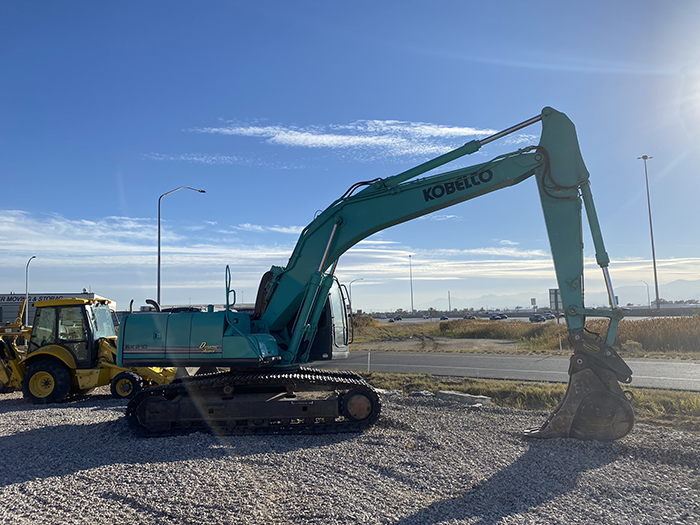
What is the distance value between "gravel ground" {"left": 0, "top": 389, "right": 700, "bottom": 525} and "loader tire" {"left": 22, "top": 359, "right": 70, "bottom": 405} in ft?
13.3

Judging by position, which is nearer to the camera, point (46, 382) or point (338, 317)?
point (338, 317)

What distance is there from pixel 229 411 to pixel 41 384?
7.08 meters

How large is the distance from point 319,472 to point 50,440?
4894 millimetres

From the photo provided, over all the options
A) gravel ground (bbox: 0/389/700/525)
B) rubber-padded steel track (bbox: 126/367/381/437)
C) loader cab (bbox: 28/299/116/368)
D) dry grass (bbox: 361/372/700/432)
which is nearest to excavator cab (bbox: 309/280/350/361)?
rubber-padded steel track (bbox: 126/367/381/437)

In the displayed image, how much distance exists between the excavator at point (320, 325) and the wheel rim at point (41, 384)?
5.40 metres

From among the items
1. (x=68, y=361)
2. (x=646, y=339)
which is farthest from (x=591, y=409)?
(x=646, y=339)

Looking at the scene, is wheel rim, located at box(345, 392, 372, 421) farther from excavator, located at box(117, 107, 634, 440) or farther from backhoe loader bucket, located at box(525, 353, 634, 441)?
backhoe loader bucket, located at box(525, 353, 634, 441)

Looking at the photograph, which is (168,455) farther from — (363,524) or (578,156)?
(578,156)

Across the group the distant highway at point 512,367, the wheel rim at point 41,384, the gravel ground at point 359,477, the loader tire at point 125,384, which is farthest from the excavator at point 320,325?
the distant highway at point 512,367

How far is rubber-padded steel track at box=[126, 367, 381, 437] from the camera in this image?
8.83 m

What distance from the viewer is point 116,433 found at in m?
8.95

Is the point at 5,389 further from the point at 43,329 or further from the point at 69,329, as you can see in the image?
the point at 69,329

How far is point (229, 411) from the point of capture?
8844 millimetres

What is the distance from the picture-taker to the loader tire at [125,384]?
42.7 ft
